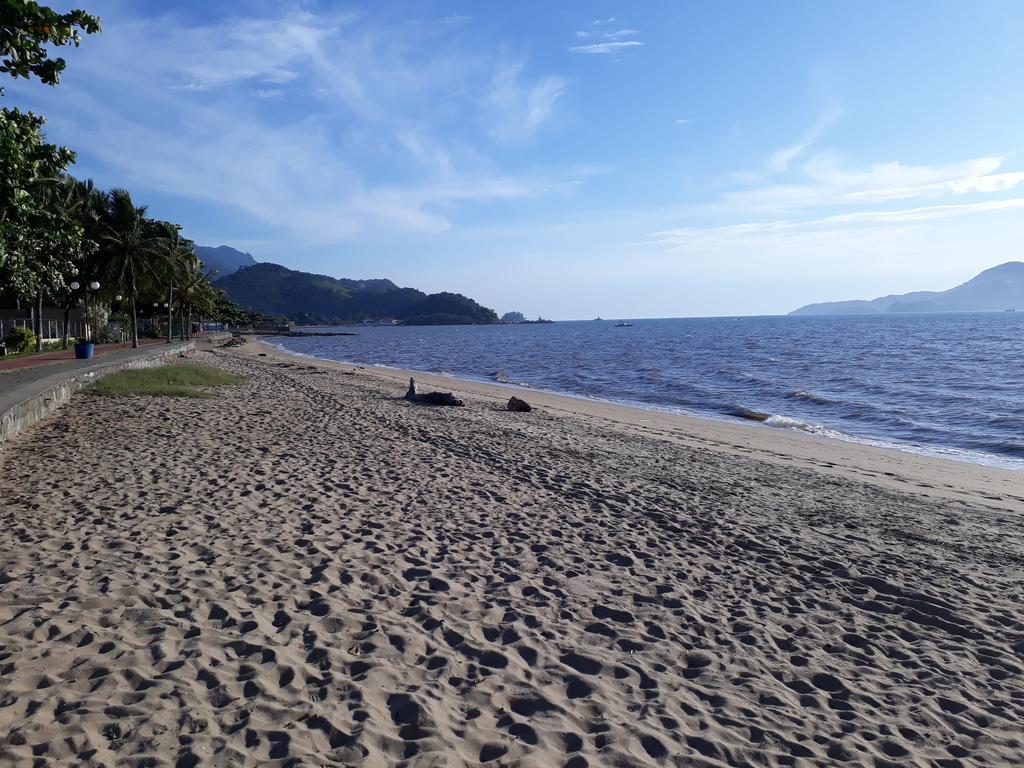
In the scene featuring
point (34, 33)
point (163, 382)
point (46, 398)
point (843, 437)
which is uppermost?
point (34, 33)

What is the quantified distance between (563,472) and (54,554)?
6.92 metres

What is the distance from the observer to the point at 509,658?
4.54 meters

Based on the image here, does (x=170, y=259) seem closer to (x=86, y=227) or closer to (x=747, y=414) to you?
(x=86, y=227)

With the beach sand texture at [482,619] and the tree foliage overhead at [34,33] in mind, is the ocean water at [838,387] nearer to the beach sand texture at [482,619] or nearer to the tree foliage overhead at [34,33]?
the beach sand texture at [482,619]

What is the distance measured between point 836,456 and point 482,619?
1291 centimetres

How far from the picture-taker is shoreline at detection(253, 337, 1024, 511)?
12109mm

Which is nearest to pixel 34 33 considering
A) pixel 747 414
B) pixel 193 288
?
pixel 747 414

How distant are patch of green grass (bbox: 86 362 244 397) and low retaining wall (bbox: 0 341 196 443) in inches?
15.1

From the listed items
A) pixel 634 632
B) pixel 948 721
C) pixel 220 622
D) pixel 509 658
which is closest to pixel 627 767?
pixel 509 658

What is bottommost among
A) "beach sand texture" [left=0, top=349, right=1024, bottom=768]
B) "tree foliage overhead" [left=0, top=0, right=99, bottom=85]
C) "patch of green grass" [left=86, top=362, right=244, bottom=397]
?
"beach sand texture" [left=0, top=349, right=1024, bottom=768]

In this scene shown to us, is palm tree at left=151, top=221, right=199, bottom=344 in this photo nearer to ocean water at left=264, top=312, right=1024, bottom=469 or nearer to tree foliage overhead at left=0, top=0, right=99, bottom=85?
ocean water at left=264, top=312, right=1024, bottom=469

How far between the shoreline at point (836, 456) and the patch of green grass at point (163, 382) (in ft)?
36.0

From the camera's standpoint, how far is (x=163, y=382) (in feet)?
64.1

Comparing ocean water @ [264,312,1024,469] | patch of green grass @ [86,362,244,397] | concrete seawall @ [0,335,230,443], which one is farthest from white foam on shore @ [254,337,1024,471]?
concrete seawall @ [0,335,230,443]
